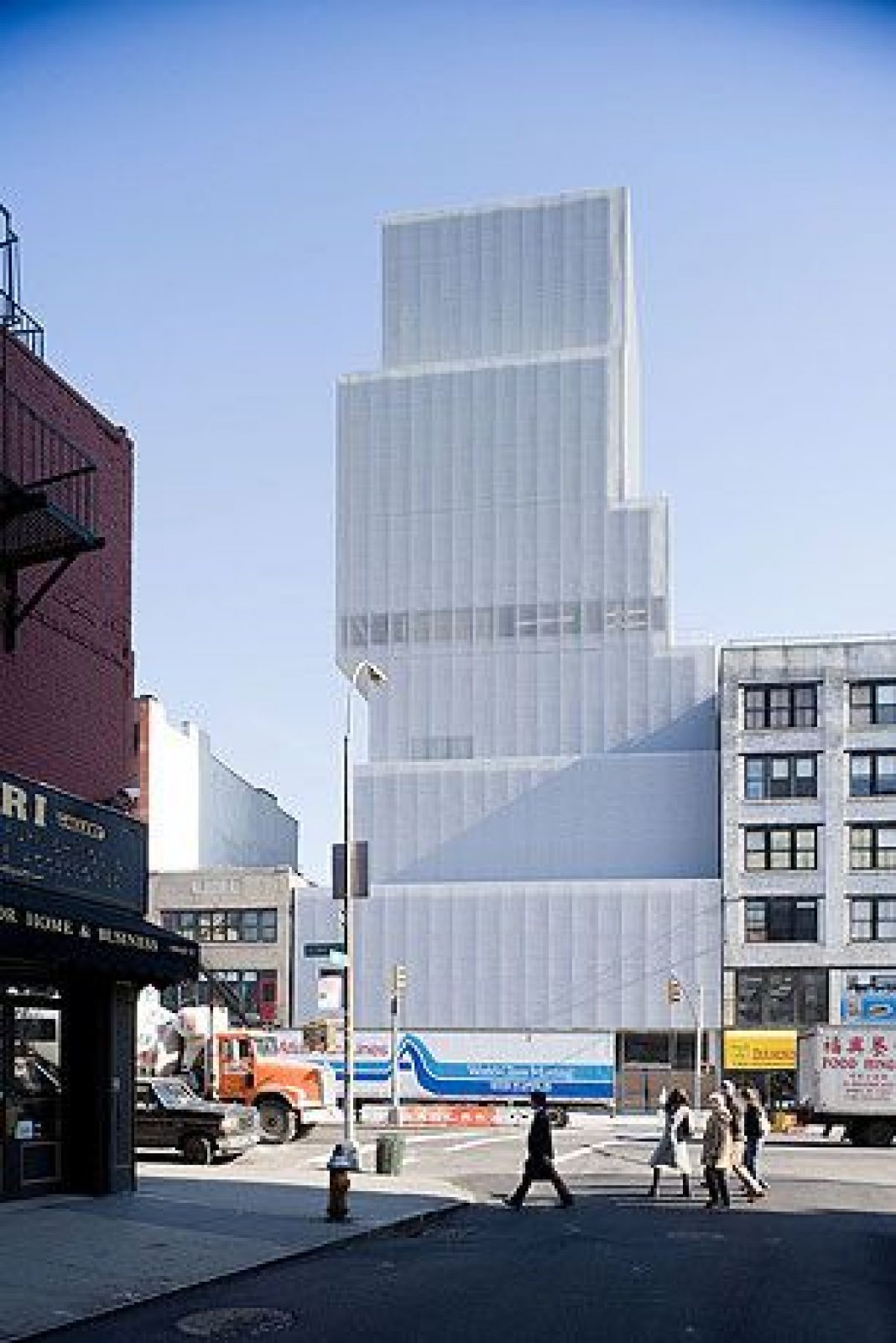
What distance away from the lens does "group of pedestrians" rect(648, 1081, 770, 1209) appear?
1094 inches

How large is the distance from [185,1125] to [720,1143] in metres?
11.2

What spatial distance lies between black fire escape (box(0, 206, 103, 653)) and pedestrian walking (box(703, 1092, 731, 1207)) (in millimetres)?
12108

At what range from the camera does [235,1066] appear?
42.8 metres

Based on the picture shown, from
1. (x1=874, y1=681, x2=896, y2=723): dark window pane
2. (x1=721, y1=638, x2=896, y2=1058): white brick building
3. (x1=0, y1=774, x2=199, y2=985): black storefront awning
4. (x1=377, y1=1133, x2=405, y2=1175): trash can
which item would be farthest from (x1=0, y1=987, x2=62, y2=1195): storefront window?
(x1=874, y1=681, x2=896, y2=723): dark window pane

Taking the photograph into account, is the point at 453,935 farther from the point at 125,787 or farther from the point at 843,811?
the point at 125,787

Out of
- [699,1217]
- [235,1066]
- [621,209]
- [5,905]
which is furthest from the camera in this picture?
[621,209]

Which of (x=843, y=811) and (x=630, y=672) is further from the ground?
(x=630, y=672)

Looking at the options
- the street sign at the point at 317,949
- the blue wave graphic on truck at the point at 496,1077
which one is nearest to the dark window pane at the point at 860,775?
the blue wave graphic on truck at the point at 496,1077

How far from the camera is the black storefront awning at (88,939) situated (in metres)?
21.4

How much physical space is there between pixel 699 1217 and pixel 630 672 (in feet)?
211

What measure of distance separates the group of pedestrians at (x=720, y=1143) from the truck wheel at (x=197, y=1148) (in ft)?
27.9

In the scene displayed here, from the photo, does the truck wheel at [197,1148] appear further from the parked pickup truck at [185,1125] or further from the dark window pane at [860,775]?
the dark window pane at [860,775]

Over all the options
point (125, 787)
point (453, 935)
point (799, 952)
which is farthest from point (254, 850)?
point (125, 787)

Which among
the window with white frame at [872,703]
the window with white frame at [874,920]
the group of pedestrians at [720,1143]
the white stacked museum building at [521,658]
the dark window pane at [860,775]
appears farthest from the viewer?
the white stacked museum building at [521,658]
